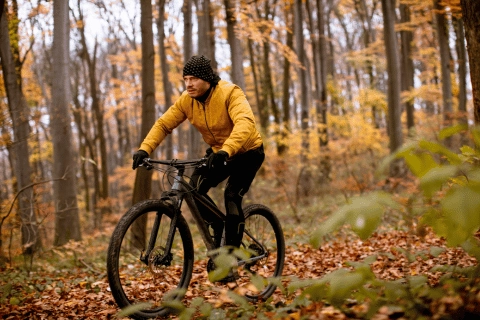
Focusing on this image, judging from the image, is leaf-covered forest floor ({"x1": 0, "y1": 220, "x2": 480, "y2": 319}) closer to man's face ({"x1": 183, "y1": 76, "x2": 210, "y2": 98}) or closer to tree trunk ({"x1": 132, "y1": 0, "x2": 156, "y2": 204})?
man's face ({"x1": 183, "y1": 76, "x2": 210, "y2": 98})

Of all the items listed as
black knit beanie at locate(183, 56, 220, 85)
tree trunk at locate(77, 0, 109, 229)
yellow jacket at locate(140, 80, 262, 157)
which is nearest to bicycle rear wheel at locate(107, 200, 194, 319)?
yellow jacket at locate(140, 80, 262, 157)

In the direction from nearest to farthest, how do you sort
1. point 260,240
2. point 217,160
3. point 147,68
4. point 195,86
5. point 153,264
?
point 217,160 < point 153,264 < point 195,86 < point 260,240 < point 147,68

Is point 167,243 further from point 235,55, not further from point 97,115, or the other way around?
point 97,115

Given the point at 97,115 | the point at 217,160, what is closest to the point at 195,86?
the point at 217,160

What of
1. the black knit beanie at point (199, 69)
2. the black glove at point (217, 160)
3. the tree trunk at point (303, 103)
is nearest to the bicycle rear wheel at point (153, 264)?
the black glove at point (217, 160)

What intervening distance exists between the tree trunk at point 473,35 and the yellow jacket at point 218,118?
7.72 feet

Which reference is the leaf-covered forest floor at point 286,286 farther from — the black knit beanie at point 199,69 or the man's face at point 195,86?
the black knit beanie at point 199,69

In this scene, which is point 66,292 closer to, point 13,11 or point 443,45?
point 13,11

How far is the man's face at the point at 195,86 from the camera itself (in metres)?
3.91

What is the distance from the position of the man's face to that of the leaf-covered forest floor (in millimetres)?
1807

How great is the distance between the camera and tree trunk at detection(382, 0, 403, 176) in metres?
12.6

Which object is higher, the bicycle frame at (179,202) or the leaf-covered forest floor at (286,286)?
the bicycle frame at (179,202)

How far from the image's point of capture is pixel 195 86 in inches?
154

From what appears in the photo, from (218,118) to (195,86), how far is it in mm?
378
